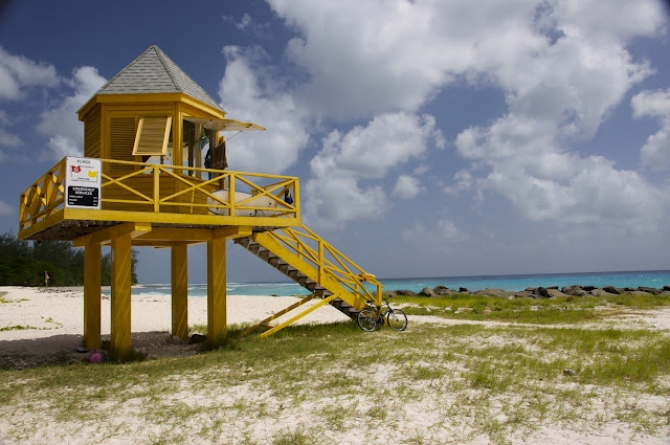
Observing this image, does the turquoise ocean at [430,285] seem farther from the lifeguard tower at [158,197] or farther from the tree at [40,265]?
the lifeguard tower at [158,197]

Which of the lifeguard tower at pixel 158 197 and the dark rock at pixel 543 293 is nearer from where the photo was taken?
the lifeguard tower at pixel 158 197

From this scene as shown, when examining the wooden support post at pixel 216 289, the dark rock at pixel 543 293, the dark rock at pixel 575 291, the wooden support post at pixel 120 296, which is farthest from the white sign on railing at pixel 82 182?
the dark rock at pixel 575 291

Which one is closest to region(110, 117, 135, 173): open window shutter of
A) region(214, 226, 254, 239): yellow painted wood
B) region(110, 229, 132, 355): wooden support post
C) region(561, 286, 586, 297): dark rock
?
region(110, 229, 132, 355): wooden support post

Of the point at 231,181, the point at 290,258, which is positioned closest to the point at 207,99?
the point at 231,181

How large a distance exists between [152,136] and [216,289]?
4137 millimetres

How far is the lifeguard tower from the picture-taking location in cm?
1241

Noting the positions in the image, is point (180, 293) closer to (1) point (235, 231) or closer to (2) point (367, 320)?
(1) point (235, 231)

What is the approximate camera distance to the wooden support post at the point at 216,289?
47.6 feet

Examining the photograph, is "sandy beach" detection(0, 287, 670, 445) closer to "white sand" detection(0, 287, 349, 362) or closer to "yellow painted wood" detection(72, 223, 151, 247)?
"yellow painted wood" detection(72, 223, 151, 247)

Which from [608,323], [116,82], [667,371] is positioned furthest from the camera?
[608,323]

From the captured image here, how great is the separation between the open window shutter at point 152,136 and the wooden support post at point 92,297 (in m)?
3.32

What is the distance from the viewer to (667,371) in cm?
979

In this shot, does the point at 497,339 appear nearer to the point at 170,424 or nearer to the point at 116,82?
the point at 170,424

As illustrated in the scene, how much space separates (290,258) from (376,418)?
8412 mm
